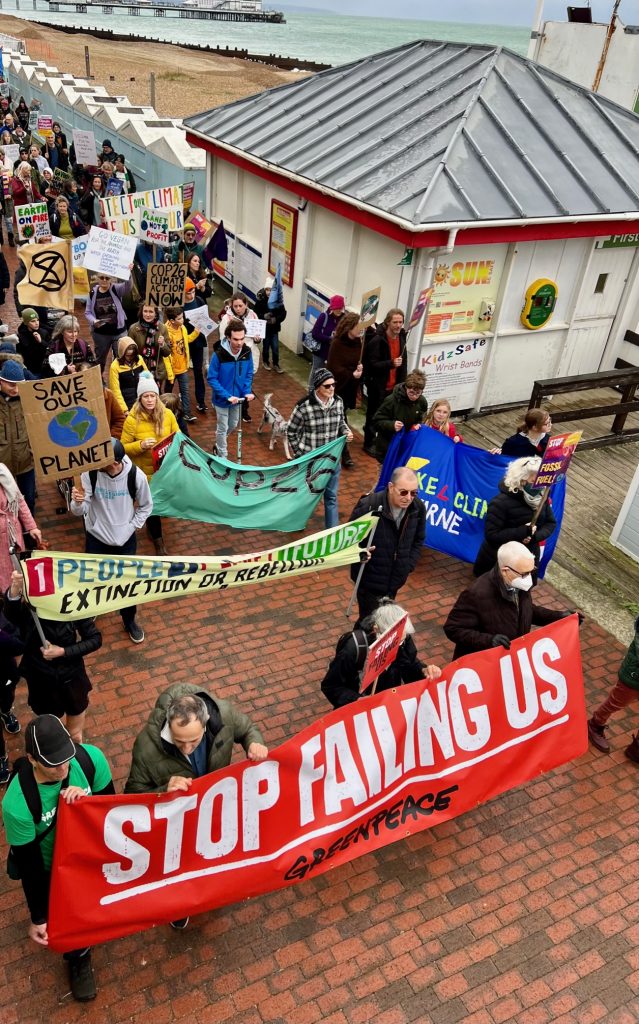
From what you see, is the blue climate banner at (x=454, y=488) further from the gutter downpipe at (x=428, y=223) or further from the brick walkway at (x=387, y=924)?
the gutter downpipe at (x=428, y=223)

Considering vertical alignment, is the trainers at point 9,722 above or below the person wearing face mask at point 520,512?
below

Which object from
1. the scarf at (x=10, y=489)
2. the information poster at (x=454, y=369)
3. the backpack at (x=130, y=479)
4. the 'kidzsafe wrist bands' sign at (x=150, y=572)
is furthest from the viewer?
the information poster at (x=454, y=369)

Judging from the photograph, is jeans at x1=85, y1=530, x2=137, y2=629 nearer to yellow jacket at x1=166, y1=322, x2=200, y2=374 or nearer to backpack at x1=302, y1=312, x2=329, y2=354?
yellow jacket at x1=166, y1=322, x2=200, y2=374

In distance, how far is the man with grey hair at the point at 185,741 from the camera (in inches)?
154

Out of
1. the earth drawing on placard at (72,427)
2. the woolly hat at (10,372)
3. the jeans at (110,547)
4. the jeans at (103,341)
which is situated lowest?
the jeans at (103,341)

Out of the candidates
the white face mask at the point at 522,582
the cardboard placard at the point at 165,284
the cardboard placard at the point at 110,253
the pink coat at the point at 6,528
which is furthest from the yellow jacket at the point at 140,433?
the white face mask at the point at 522,582

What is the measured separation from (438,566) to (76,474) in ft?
13.8

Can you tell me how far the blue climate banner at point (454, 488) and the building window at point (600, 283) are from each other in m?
5.93

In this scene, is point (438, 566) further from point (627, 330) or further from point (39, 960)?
point (627, 330)

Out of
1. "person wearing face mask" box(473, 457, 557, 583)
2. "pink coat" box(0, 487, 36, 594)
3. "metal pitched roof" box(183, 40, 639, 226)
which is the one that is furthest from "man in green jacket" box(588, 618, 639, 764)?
"metal pitched roof" box(183, 40, 639, 226)

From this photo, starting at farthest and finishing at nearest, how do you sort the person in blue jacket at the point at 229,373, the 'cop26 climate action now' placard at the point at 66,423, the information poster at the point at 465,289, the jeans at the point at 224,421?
the information poster at the point at 465,289, the jeans at the point at 224,421, the person in blue jacket at the point at 229,373, the 'cop26 climate action now' placard at the point at 66,423

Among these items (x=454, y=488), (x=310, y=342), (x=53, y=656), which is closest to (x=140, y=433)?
(x=53, y=656)

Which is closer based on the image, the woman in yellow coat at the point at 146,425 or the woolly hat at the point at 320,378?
the woman in yellow coat at the point at 146,425

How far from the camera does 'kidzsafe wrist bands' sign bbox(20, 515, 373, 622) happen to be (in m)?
4.53
